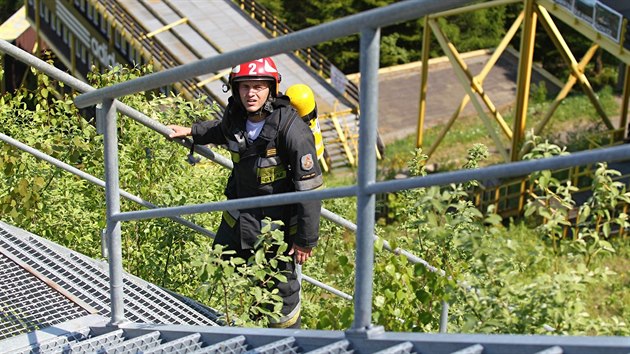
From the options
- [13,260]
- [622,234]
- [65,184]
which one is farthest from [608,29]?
[13,260]

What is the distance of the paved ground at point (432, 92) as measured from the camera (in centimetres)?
2277

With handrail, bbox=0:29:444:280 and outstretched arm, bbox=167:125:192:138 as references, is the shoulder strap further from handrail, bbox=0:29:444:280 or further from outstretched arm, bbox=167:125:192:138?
outstretched arm, bbox=167:125:192:138

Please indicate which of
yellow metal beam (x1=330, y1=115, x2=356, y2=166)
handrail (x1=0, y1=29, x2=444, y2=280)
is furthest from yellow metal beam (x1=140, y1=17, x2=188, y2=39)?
handrail (x1=0, y1=29, x2=444, y2=280)

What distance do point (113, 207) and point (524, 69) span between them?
1275 cm

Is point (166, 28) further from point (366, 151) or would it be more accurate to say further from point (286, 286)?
point (366, 151)

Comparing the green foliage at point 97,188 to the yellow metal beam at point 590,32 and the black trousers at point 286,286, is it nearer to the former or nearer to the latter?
the black trousers at point 286,286

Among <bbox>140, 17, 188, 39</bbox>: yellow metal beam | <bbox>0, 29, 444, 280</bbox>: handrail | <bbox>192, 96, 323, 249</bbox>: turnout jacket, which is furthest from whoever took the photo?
<bbox>140, 17, 188, 39</bbox>: yellow metal beam

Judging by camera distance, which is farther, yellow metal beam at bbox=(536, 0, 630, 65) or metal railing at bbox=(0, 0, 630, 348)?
yellow metal beam at bbox=(536, 0, 630, 65)

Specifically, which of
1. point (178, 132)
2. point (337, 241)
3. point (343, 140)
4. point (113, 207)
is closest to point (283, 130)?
point (178, 132)

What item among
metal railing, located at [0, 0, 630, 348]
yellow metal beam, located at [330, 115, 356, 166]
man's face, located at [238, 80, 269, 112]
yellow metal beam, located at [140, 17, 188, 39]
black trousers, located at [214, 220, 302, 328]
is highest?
yellow metal beam, located at [140, 17, 188, 39]

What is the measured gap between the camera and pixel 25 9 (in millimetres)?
25969

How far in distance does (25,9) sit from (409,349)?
25.0 m

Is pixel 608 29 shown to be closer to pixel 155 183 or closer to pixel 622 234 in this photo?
pixel 622 234

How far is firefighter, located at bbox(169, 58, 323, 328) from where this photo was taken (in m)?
4.30
